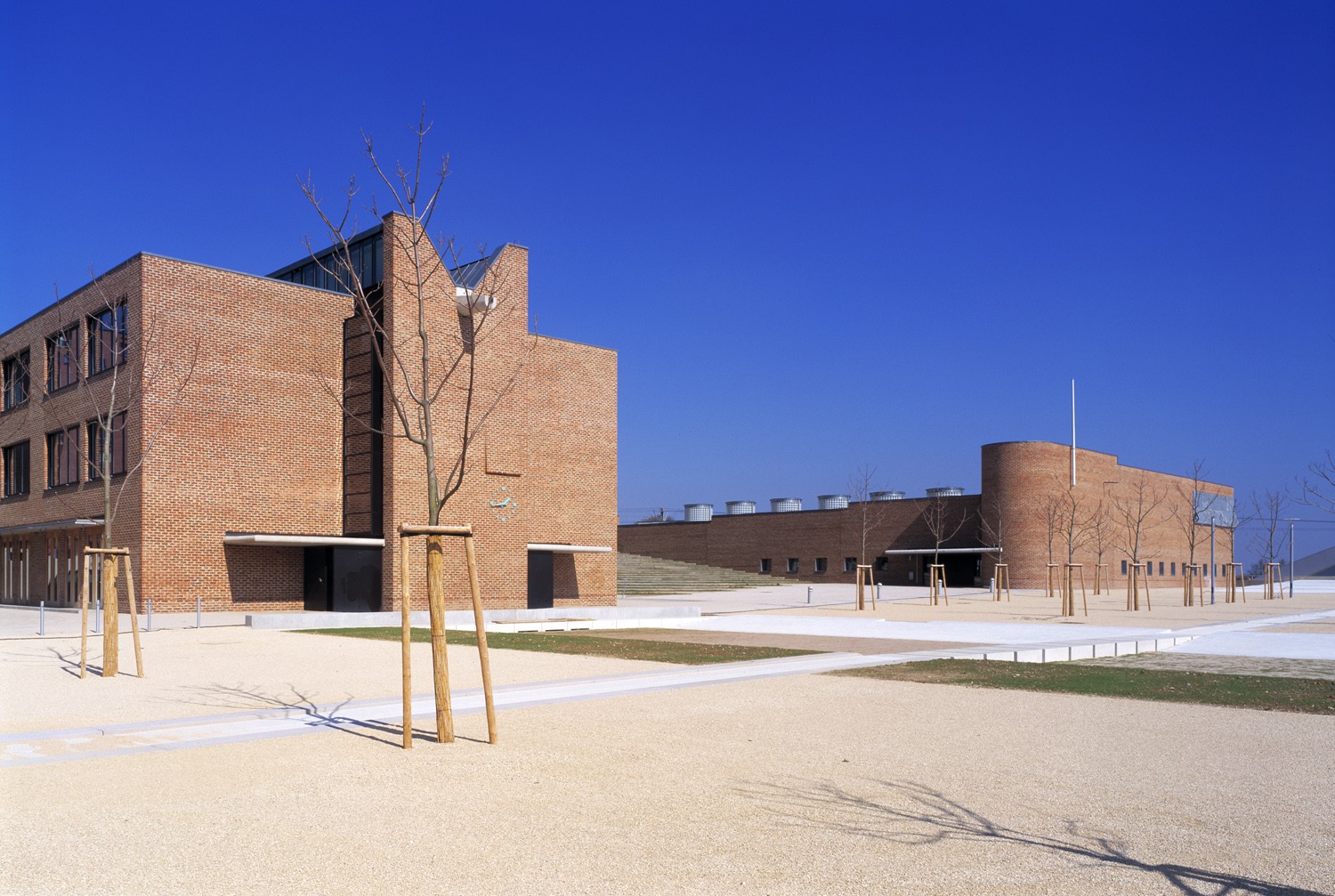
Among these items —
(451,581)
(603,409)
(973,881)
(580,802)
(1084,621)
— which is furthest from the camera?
(603,409)

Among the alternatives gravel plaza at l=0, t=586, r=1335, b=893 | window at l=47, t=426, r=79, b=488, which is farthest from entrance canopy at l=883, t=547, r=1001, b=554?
gravel plaza at l=0, t=586, r=1335, b=893

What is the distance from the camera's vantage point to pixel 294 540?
30.4 metres

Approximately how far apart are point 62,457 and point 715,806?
34995mm

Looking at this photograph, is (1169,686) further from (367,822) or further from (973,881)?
(367,822)

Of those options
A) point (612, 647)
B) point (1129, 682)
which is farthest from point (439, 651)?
point (612, 647)

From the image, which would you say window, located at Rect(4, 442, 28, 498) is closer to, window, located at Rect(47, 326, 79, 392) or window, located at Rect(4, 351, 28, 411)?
window, located at Rect(4, 351, 28, 411)

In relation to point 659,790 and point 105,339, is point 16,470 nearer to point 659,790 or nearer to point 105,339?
point 105,339

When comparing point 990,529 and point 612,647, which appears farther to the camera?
point 990,529

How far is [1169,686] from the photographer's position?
1342cm

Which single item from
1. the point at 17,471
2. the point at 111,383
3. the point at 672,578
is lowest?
the point at 672,578

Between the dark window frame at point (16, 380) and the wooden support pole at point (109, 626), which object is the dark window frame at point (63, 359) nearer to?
the dark window frame at point (16, 380)

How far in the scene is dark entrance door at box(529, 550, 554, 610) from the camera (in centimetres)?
3462

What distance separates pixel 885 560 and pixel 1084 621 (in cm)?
4086

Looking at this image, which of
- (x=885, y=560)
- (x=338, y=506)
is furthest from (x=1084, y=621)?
(x=885, y=560)
